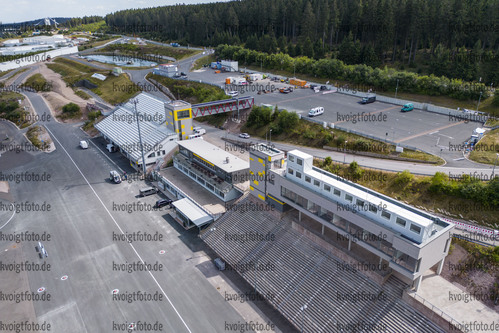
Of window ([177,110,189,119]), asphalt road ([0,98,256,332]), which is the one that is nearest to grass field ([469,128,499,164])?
asphalt road ([0,98,256,332])

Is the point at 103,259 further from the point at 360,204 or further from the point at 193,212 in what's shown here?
the point at 360,204

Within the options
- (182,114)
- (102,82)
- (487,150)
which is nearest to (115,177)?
(182,114)

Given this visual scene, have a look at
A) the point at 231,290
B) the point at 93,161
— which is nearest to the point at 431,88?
the point at 231,290

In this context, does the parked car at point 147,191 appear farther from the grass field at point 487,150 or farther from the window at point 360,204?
the grass field at point 487,150

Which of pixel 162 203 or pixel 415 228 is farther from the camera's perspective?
pixel 162 203

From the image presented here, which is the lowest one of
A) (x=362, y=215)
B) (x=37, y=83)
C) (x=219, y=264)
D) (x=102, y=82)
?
(x=219, y=264)

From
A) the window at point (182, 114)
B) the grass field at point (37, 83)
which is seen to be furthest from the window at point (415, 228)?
the grass field at point (37, 83)

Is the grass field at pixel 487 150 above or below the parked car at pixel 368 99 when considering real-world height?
below
